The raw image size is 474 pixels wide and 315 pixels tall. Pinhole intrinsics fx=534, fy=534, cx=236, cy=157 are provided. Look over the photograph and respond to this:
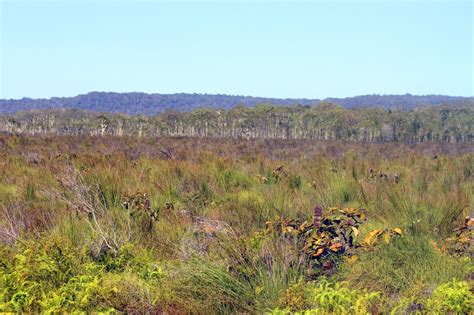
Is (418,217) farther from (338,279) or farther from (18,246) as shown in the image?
(18,246)

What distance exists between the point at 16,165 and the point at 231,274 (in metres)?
8.30

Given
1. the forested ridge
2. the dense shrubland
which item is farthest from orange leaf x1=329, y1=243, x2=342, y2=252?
the forested ridge

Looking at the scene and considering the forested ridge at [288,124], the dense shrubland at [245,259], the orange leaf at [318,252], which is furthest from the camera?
the forested ridge at [288,124]

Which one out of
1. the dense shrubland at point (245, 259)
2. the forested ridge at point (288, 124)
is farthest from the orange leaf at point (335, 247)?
the forested ridge at point (288, 124)

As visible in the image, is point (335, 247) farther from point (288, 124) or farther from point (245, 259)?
point (288, 124)

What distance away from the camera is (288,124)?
106m

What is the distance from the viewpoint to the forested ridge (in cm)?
9312

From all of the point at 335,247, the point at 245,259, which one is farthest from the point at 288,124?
the point at 245,259

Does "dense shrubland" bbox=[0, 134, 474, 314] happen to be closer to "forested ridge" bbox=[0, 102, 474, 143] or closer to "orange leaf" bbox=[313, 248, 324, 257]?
"orange leaf" bbox=[313, 248, 324, 257]

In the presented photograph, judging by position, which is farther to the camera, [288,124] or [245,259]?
[288,124]

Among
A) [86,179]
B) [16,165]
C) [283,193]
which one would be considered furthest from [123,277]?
[16,165]

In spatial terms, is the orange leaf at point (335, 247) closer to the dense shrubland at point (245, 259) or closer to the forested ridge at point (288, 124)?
the dense shrubland at point (245, 259)

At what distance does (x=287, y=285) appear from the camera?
385 cm

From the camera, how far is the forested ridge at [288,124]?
93125mm
